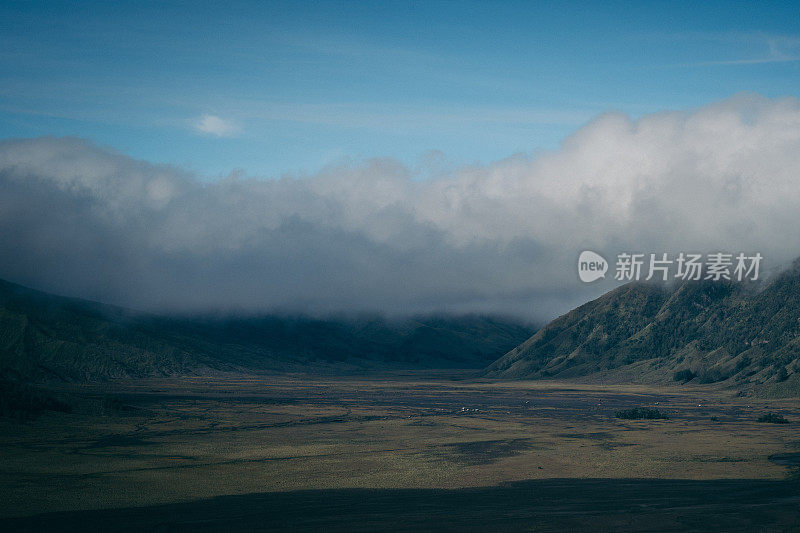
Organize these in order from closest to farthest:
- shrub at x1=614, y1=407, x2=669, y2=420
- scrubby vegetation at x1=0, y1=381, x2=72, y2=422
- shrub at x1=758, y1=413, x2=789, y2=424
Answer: scrubby vegetation at x1=0, y1=381, x2=72, y2=422 < shrub at x1=758, y1=413, x2=789, y2=424 < shrub at x1=614, y1=407, x2=669, y2=420

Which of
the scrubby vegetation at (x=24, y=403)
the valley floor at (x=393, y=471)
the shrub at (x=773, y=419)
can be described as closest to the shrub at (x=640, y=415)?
the valley floor at (x=393, y=471)

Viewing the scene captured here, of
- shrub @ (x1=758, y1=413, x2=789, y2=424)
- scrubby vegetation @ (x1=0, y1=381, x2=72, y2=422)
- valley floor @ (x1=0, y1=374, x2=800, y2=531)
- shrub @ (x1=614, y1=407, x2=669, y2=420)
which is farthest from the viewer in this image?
shrub @ (x1=614, y1=407, x2=669, y2=420)

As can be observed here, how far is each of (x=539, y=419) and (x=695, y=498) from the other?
223ft

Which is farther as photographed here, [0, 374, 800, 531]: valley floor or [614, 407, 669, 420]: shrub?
[614, 407, 669, 420]: shrub

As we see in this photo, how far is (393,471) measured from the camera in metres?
70.6

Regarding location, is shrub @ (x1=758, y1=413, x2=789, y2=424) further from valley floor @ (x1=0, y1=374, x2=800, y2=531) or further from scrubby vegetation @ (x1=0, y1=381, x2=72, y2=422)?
scrubby vegetation @ (x1=0, y1=381, x2=72, y2=422)

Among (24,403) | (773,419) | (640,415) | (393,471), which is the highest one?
(773,419)

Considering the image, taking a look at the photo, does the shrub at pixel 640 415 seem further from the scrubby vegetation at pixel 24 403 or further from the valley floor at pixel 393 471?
the scrubby vegetation at pixel 24 403

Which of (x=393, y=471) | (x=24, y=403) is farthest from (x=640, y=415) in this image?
(x=24, y=403)

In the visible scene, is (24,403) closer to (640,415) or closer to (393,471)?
(393,471)

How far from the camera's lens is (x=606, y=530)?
156ft

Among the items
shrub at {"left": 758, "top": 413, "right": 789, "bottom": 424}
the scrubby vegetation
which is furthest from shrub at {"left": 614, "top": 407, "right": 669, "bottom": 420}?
the scrubby vegetation

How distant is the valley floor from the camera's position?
5156 centimetres

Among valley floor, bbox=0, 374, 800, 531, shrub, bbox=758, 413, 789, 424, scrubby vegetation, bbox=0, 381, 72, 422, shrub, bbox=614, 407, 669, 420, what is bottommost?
scrubby vegetation, bbox=0, 381, 72, 422
